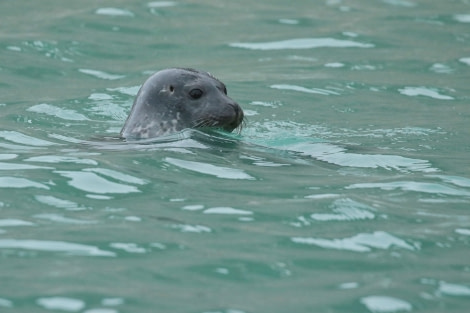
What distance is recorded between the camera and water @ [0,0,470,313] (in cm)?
452

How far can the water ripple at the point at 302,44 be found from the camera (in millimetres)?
11586

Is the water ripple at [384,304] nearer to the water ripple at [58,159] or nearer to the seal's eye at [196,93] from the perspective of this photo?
the water ripple at [58,159]

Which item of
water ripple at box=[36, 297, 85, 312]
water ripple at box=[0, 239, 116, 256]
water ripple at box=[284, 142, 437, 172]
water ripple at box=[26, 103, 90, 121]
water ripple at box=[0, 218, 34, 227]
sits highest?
water ripple at box=[284, 142, 437, 172]

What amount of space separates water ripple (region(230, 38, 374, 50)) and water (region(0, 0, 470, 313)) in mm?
33

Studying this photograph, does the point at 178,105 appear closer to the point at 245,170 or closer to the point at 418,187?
the point at 245,170

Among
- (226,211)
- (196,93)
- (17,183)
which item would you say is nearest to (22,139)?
(196,93)

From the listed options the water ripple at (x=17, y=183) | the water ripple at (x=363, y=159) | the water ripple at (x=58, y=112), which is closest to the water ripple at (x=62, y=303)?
the water ripple at (x=17, y=183)

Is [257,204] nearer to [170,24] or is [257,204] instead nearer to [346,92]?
[346,92]

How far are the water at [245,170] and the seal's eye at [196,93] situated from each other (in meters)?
0.37

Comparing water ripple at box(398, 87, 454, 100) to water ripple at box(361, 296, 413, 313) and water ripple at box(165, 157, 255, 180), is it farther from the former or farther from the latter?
water ripple at box(361, 296, 413, 313)

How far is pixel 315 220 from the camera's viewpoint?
5.40 metres

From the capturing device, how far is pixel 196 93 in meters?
7.66

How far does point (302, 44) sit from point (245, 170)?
5304 millimetres

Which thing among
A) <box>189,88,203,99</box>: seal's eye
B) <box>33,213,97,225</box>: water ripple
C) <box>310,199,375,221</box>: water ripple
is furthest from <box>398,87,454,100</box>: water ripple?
<box>33,213,97,225</box>: water ripple
